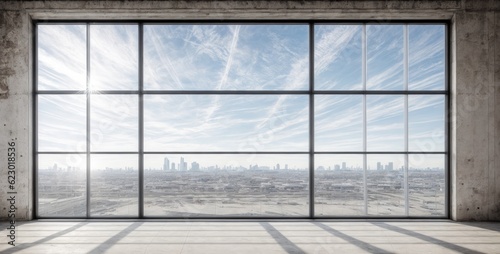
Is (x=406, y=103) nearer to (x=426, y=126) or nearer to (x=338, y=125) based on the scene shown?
(x=426, y=126)

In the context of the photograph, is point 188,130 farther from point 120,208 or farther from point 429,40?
point 429,40

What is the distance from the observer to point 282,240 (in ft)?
16.4

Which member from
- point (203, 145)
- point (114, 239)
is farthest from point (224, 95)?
point (114, 239)

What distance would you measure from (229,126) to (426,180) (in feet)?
16.2

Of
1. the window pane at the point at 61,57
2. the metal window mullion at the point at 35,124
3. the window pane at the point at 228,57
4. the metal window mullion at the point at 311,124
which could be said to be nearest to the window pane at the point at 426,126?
the metal window mullion at the point at 311,124

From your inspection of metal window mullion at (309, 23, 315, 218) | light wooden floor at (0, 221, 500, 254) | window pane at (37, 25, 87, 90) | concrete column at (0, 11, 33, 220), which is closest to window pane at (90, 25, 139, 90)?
window pane at (37, 25, 87, 90)

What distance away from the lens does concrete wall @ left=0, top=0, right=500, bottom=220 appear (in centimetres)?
651

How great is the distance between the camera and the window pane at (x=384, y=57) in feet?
22.7

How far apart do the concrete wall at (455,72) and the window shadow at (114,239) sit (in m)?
2.39

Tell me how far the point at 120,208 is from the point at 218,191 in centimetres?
262

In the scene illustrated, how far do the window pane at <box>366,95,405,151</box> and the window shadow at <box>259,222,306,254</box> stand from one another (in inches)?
109

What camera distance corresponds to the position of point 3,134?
6.50m

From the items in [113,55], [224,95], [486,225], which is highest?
[113,55]

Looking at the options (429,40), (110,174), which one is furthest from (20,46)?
(429,40)
